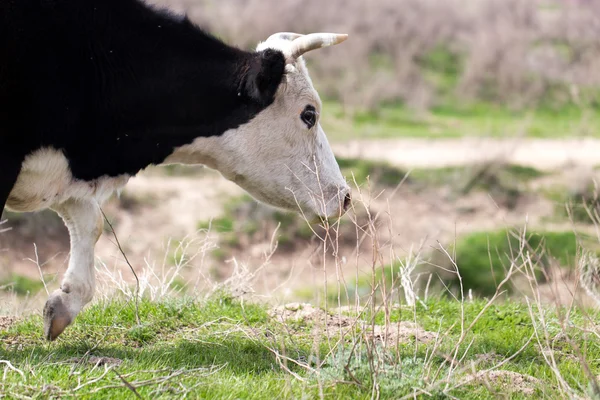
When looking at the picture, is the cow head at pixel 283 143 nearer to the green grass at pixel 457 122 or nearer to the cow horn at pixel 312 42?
the cow horn at pixel 312 42

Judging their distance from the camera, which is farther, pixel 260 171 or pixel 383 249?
pixel 383 249

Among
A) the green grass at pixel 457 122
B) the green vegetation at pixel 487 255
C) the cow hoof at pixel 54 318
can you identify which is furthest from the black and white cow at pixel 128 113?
the green grass at pixel 457 122

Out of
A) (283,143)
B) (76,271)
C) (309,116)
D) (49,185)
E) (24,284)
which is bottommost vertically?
(24,284)

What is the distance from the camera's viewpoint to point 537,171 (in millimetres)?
15844

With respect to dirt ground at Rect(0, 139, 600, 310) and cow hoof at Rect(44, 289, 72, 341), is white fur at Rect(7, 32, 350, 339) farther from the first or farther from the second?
dirt ground at Rect(0, 139, 600, 310)

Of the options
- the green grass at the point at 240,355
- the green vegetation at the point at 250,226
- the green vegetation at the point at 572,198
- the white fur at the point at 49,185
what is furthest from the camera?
the green vegetation at the point at 250,226

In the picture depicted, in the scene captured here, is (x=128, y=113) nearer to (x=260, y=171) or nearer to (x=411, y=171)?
(x=260, y=171)

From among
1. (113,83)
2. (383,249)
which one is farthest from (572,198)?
(113,83)

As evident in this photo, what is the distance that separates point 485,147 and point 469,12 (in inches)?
601

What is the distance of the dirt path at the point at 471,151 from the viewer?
15.6 meters

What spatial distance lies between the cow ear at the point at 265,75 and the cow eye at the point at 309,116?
10.5 inches

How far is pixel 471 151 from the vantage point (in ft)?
52.7

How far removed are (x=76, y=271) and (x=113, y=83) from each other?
1163mm

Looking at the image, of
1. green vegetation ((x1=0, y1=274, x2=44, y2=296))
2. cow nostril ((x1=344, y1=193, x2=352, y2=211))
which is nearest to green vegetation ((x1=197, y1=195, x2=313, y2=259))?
green vegetation ((x1=0, y1=274, x2=44, y2=296))
